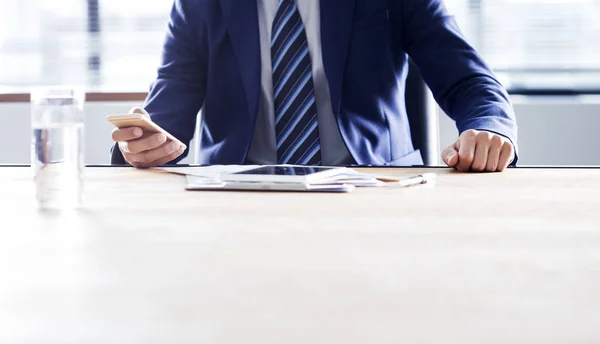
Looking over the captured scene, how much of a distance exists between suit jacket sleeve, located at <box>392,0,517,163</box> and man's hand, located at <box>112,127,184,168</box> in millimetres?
561

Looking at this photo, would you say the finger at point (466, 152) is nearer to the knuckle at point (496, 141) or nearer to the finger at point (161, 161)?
the knuckle at point (496, 141)

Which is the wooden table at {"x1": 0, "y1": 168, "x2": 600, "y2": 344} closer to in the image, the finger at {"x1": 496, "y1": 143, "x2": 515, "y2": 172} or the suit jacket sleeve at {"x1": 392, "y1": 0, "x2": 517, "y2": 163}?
the finger at {"x1": 496, "y1": 143, "x2": 515, "y2": 172}

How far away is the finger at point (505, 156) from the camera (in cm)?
125

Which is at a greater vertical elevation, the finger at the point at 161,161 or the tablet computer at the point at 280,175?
the tablet computer at the point at 280,175

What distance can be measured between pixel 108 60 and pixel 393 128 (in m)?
1.81

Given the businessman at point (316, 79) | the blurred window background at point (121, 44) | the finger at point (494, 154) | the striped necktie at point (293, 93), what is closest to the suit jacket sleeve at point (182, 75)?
the businessman at point (316, 79)

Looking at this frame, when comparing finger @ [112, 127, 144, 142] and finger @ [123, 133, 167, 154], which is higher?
finger @ [112, 127, 144, 142]

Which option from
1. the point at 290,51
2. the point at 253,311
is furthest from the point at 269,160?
the point at 253,311

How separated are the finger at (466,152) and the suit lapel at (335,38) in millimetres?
385

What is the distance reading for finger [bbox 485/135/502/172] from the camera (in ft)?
4.08

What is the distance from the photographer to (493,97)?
1.48 m

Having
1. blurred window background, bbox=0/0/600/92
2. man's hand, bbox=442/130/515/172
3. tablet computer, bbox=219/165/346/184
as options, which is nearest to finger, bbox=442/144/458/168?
man's hand, bbox=442/130/515/172

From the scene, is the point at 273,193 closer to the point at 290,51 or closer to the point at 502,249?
the point at 502,249

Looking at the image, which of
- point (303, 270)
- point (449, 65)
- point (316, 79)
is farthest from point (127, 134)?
point (303, 270)
